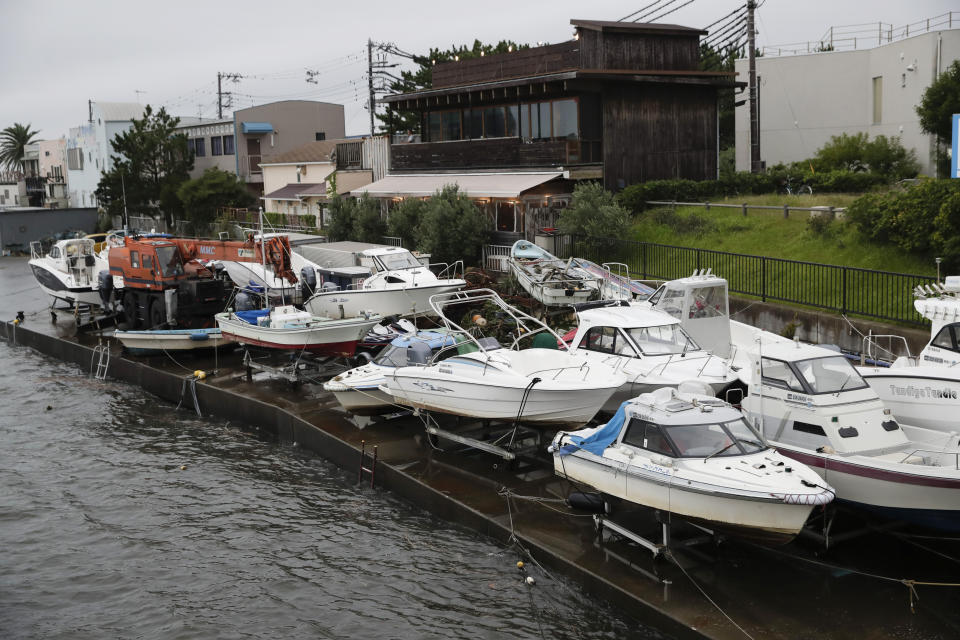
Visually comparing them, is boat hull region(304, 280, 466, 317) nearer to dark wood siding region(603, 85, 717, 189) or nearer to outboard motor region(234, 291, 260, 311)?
outboard motor region(234, 291, 260, 311)

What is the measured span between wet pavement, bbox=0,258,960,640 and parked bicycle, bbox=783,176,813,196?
1912cm

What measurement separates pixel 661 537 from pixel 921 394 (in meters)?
4.60

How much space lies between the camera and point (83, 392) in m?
25.1

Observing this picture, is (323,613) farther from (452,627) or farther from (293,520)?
(293,520)

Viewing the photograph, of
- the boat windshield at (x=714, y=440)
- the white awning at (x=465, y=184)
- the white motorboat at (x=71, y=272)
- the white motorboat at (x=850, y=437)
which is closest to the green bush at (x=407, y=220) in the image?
the white awning at (x=465, y=184)

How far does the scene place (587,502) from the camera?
11.9 metres

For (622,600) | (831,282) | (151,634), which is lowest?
(151,634)

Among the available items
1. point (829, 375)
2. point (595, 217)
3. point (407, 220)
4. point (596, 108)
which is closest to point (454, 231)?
point (407, 220)

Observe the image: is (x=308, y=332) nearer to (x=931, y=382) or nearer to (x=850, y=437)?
(x=850, y=437)

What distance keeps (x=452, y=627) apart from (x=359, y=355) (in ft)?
34.6

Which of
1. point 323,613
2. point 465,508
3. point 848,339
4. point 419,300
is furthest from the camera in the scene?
point 419,300

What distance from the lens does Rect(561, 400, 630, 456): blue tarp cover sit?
12.0 metres

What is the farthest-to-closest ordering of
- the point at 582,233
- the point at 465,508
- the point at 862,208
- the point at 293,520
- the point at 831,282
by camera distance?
the point at 582,233
the point at 862,208
the point at 831,282
the point at 293,520
the point at 465,508

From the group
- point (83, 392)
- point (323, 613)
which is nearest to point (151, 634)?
point (323, 613)
